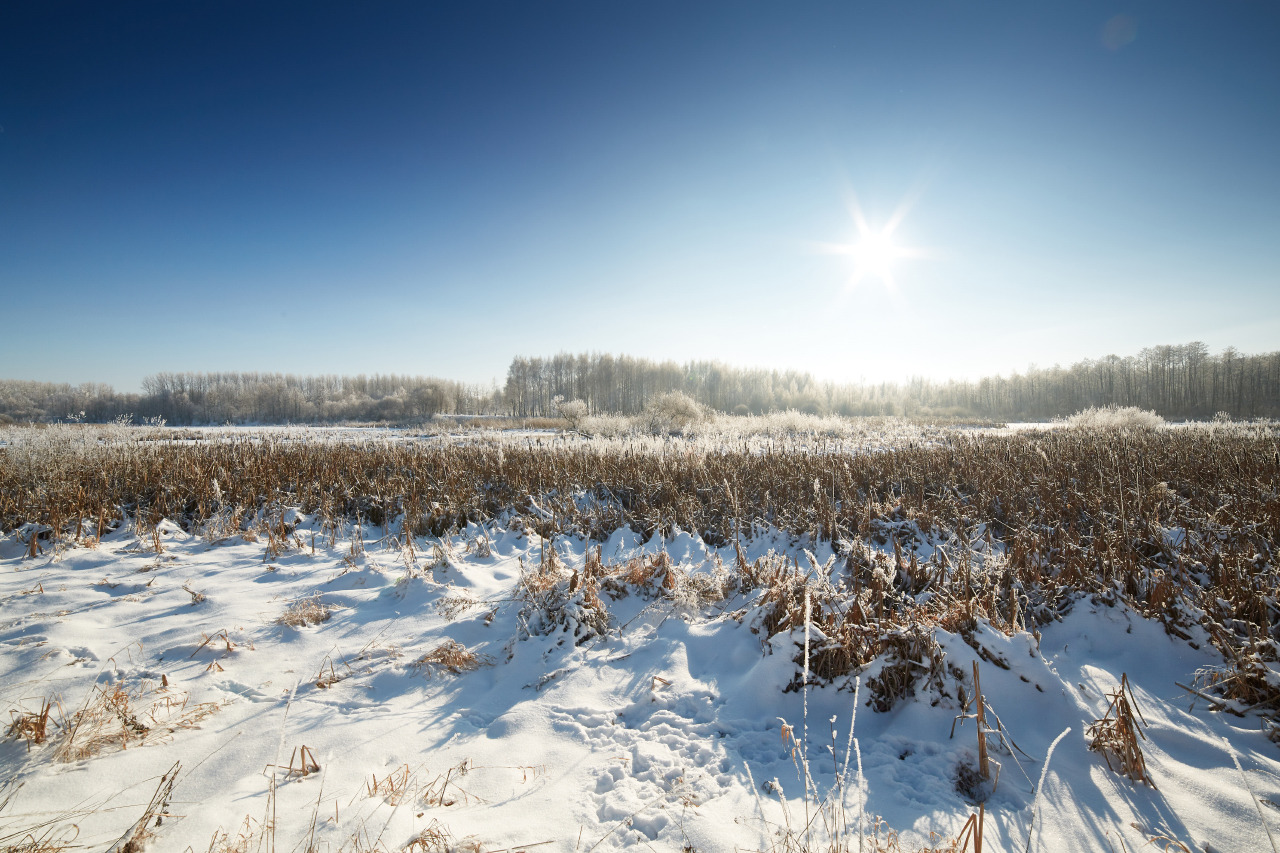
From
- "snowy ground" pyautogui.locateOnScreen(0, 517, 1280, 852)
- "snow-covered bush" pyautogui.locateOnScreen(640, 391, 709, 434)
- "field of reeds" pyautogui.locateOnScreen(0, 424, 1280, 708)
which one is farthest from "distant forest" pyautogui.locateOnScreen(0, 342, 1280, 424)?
"snowy ground" pyautogui.locateOnScreen(0, 517, 1280, 852)

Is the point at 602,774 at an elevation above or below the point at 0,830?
below

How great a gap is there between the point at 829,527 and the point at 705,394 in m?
63.2

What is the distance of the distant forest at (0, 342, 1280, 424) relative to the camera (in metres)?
51.0

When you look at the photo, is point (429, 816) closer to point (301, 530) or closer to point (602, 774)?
point (602, 774)

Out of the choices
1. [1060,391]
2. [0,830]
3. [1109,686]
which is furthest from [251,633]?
[1060,391]

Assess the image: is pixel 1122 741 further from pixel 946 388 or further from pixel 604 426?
pixel 946 388

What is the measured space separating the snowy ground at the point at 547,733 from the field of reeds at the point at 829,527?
122mm

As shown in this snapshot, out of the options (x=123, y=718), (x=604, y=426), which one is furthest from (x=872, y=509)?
(x=604, y=426)

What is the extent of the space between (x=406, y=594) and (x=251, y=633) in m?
1.10

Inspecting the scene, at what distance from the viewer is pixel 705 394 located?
224 feet

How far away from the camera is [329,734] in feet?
7.88

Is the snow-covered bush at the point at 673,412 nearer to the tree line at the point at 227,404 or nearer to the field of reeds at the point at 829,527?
the field of reeds at the point at 829,527

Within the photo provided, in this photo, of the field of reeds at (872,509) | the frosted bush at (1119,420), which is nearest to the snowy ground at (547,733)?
the field of reeds at (872,509)

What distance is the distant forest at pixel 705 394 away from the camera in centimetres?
5103
